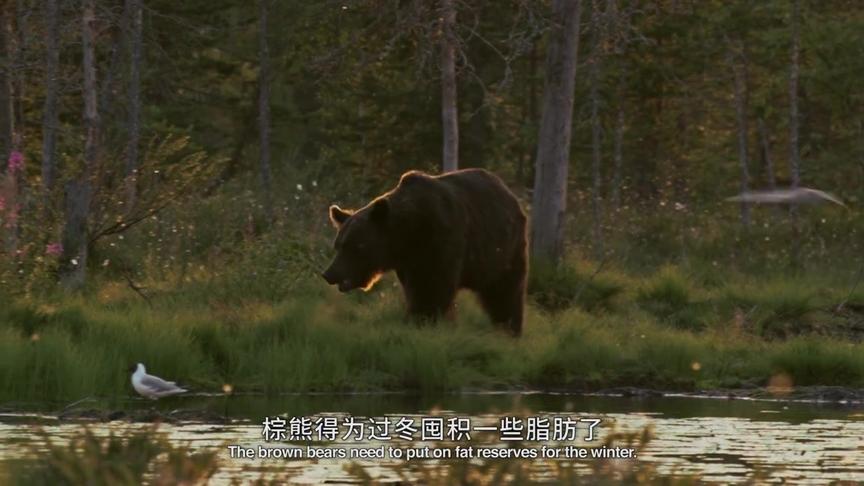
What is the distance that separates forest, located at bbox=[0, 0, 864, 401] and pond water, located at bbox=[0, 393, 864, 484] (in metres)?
0.92

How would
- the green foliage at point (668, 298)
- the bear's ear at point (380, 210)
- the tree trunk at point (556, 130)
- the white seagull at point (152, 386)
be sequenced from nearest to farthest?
the white seagull at point (152, 386) < the bear's ear at point (380, 210) < the green foliage at point (668, 298) < the tree trunk at point (556, 130)

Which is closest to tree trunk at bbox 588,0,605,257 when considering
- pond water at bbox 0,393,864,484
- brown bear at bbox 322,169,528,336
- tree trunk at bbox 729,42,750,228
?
tree trunk at bbox 729,42,750,228

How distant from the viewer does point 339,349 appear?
629 inches

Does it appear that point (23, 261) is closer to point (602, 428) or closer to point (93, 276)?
point (93, 276)

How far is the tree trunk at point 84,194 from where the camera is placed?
19609 mm

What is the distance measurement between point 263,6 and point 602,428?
2372cm

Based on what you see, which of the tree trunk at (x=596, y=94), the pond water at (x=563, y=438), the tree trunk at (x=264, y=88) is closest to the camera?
the pond water at (x=563, y=438)

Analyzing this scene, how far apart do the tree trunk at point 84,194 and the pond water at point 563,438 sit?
522cm

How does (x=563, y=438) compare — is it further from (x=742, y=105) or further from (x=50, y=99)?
(x=742, y=105)

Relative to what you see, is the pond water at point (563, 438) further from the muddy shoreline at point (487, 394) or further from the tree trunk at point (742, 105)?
the tree trunk at point (742, 105)

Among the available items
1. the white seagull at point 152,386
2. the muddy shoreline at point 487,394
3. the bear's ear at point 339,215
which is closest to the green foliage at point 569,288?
the bear's ear at point 339,215

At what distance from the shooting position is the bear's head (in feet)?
55.3

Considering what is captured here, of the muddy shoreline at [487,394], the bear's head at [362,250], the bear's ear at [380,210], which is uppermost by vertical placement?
the bear's ear at [380,210]

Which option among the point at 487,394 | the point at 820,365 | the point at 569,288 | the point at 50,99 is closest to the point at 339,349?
the point at 487,394
